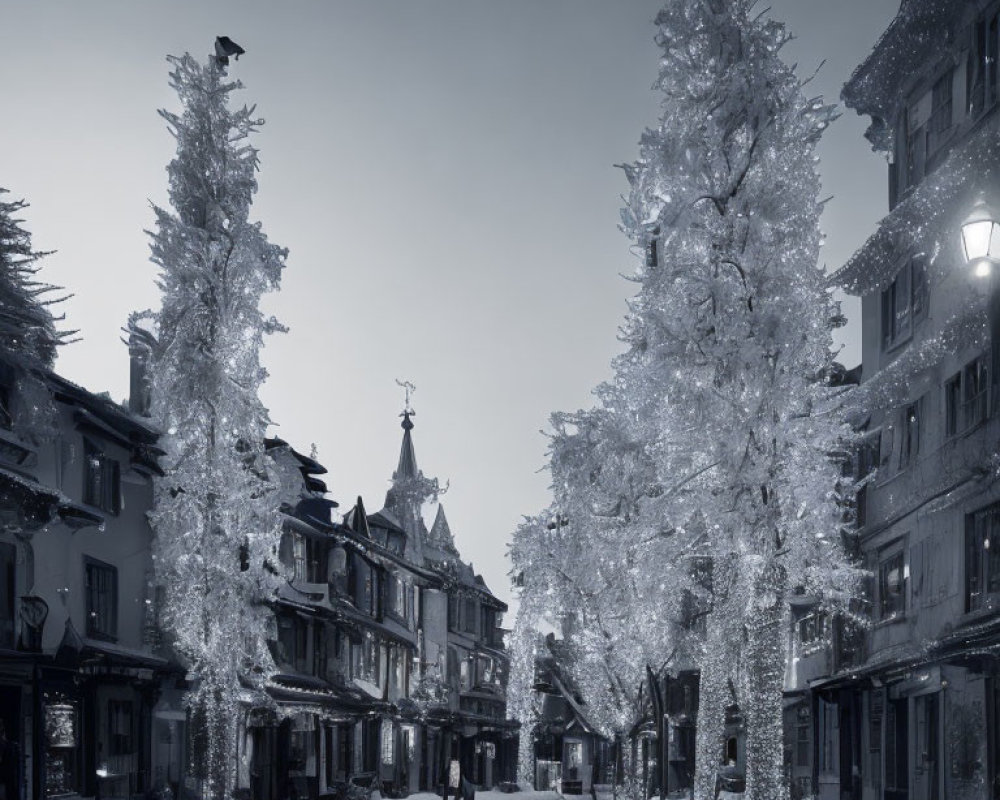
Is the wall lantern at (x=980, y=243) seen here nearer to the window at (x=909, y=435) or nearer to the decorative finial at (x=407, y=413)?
the window at (x=909, y=435)

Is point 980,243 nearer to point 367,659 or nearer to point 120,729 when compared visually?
point 120,729

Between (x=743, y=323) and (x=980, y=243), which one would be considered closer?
(x=980, y=243)

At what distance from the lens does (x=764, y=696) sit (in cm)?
1978

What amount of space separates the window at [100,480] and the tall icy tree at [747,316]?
748 inches

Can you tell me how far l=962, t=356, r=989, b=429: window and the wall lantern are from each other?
14.2 metres

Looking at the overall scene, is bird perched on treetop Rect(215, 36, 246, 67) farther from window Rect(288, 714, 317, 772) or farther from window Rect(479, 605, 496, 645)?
window Rect(479, 605, 496, 645)

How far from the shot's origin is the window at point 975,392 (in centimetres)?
2580

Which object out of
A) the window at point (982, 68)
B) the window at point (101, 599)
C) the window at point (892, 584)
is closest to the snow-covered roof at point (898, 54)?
the window at point (982, 68)

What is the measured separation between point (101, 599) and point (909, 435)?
2142 centimetres

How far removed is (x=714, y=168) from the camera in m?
21.6

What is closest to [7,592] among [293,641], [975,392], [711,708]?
[711,708]

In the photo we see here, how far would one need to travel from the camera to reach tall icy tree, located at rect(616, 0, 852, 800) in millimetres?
20203

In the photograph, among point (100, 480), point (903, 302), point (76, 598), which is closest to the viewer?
point (903, 302)

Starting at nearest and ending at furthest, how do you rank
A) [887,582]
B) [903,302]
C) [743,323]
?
[743,323], [903,302], [887,582]
